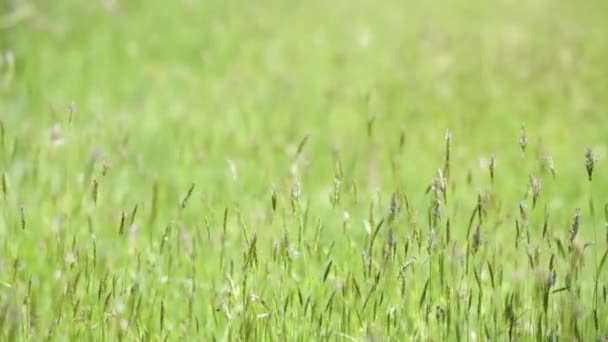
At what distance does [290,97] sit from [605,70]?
3.54m

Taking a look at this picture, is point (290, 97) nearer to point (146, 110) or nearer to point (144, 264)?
point (146, 110)

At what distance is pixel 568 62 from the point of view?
7879mm

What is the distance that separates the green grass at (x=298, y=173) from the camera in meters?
2.54

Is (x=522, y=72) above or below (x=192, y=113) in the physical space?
above

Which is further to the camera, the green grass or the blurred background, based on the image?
the blurred background

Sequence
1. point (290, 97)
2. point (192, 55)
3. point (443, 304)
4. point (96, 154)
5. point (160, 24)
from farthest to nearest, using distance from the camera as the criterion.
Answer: point (160, 24)
point (192, 55)
point (290, 97)
point (96, 154)
point (443, 304)

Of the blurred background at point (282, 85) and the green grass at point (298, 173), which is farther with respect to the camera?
the blurred background at point (282, 85)

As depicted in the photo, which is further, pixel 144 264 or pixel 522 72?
pixel 522 72

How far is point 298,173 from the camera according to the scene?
373cm

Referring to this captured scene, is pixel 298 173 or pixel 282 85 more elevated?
pixel 282 85

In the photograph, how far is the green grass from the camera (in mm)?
2543

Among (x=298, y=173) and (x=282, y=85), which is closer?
(x=298, y=173)

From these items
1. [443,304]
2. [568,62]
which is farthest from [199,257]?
[568,62]

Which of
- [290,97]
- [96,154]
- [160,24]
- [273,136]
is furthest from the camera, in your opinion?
[160,24]
